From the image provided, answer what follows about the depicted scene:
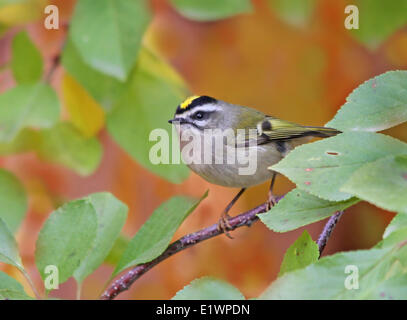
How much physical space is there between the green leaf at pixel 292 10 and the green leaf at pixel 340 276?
70 centimetres

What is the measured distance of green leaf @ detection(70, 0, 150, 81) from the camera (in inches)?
30.7

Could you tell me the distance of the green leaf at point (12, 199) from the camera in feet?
2.70

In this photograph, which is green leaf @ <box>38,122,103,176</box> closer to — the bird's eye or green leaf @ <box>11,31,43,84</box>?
green leaf @ <box>11,31,43,84</box>

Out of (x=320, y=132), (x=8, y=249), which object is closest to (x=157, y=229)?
(x=8, y=249)

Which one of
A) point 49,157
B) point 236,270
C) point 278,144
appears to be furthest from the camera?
point 236,270

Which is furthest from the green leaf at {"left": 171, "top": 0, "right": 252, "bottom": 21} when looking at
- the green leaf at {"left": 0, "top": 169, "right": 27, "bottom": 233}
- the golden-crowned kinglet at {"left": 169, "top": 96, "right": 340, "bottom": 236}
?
the green leaf at {"left": 0, "top": 169, "right": 27, "bottom": 233}

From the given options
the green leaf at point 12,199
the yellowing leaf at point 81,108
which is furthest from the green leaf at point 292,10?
the green leaf at point 12,199

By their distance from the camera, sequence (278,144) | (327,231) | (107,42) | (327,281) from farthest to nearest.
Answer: (278,144) < (107,42) < (327,231) < (327,281)

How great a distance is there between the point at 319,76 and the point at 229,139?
865 millimetres

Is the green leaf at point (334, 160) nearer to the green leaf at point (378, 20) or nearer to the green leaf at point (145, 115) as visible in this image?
the green leaf at point (145, 115)

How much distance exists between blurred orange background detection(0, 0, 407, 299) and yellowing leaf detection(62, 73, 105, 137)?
749mm

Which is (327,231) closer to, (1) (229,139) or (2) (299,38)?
(1) (229,139)
